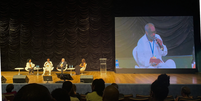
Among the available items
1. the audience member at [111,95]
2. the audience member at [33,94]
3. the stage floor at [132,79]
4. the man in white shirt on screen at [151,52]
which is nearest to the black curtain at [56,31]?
the man in white shirt on screen at [151,52]

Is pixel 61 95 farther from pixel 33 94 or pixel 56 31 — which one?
pixel 56 31

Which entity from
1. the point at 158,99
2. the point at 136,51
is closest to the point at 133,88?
the point at 158,99

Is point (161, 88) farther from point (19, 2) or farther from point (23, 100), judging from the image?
point (19, 2)

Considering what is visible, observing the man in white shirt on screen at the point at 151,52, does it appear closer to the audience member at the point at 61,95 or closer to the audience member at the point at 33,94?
the audience member at the point at 61,95

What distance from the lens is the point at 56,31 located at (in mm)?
10836

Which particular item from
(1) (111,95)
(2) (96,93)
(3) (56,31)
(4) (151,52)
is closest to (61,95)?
(1) (111,95)

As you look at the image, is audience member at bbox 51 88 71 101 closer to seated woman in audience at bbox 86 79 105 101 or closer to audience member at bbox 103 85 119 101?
audience member at bbox 103 85 119 101

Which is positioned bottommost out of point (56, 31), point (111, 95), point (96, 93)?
point (96, 93)

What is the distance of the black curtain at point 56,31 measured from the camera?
10617 mm

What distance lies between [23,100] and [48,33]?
10898 millimetres

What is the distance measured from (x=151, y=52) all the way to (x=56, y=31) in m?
6.47

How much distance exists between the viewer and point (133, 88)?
3.63 m

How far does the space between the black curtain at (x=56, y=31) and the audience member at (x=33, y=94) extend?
997 centimetres

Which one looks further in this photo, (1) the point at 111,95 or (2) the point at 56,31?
(2) the point at 56,31
